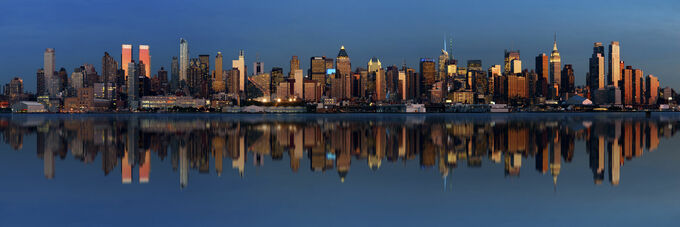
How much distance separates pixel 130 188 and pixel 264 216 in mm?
5627

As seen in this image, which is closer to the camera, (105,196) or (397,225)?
(397,225)

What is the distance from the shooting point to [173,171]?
2019 centimetres

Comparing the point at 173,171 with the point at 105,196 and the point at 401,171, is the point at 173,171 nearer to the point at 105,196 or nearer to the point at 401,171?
the point at 105,196

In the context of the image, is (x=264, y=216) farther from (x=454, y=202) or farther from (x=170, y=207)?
(x=454, y=202)

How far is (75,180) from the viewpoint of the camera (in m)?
18.1

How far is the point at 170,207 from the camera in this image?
44.6 ft

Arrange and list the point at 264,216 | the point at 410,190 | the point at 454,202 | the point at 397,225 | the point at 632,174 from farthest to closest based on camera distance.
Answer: the point at 632,174 → the point at 410,190 → the point at 454,202 → the point at 264,216 → the point at 397,225

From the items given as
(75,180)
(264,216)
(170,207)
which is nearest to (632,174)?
(264,216)

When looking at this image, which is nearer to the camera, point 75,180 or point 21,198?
point 21,198

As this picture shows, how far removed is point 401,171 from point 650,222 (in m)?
9.45

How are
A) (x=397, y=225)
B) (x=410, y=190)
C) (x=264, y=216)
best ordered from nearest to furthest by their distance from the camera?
(x=397, y=225) → (x=264, y=216) → (x=410, y=190)

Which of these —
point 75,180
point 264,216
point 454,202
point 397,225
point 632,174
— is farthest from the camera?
point 632,174

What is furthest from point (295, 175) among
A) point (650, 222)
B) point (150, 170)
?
point (650, 222)

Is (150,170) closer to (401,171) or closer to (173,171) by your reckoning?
(173,171)
